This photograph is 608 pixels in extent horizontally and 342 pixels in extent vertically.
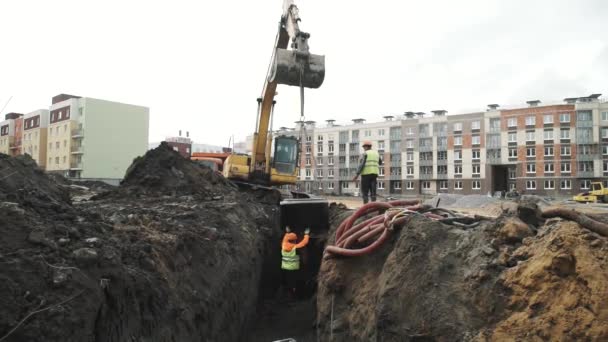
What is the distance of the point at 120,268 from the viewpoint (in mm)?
3082

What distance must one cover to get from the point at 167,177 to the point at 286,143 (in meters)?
4.55

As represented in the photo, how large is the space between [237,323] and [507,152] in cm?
6285

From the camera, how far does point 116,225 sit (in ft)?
14.7

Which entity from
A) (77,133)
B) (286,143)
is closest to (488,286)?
(286,143)

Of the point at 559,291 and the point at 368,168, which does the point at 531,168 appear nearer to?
the point at 368,168

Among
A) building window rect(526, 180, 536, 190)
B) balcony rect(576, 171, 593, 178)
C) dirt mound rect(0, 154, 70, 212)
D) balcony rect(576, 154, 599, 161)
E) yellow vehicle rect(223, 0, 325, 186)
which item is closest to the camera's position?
dirt mound rect(0, 154, 70, 212)

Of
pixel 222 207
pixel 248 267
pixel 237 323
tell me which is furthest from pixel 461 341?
pixel 222 207

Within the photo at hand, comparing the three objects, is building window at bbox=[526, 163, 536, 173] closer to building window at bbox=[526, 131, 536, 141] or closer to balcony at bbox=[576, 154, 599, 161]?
building window at bbox=[526, 131, 536, 141]

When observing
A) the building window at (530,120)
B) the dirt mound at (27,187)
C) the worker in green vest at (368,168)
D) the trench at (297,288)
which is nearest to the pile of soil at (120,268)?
the dirt mound at (27,187)

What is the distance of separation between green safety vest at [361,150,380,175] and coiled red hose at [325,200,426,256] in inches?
170

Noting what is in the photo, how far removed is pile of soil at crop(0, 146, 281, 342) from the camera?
2369 mm

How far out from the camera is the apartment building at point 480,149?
182 ft

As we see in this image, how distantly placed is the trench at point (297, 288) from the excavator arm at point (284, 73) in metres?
3.01

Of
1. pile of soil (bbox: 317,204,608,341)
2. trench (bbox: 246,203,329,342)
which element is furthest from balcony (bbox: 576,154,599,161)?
pile of soil (bbox: 317,204,608,341)
